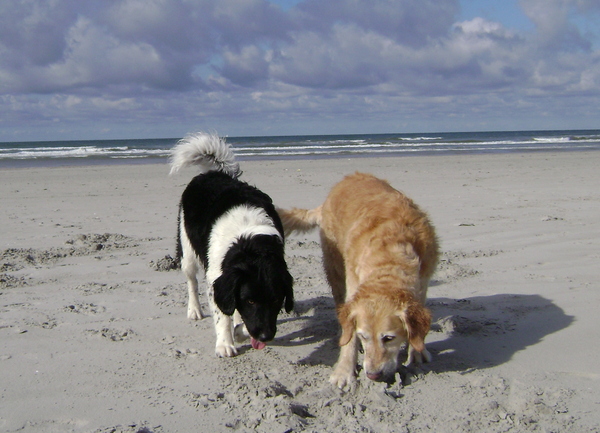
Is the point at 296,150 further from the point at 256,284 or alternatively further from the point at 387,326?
the point at 387,326

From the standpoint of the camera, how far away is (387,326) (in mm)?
3383

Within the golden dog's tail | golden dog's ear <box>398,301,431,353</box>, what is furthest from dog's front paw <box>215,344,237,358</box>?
the golden dog's tail

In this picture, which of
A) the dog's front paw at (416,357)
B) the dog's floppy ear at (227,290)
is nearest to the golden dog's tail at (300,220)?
the dog's floppy ear at (227,290)

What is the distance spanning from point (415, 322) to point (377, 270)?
532 millimetres

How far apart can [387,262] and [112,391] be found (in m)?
2.01

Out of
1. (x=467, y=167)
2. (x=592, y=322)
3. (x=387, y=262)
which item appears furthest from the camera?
(x=467, y=167)

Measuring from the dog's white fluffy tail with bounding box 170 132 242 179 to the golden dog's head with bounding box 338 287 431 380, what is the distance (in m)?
2.88

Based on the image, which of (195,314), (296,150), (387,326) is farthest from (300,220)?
(296,150)

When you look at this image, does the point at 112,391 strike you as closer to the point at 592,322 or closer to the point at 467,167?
the point at 592,322

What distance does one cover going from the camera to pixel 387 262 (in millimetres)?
3844

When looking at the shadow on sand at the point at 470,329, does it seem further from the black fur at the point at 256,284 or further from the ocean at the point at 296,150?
the ocean at the point at 296,150

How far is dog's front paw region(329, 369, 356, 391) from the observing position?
11.7 feet

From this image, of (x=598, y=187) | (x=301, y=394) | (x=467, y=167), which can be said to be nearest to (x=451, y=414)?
(x=301, y=394)

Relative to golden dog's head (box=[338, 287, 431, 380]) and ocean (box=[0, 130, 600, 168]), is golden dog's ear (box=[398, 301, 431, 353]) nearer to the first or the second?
golden dog's head (box=[338, 287, 431, 380])
